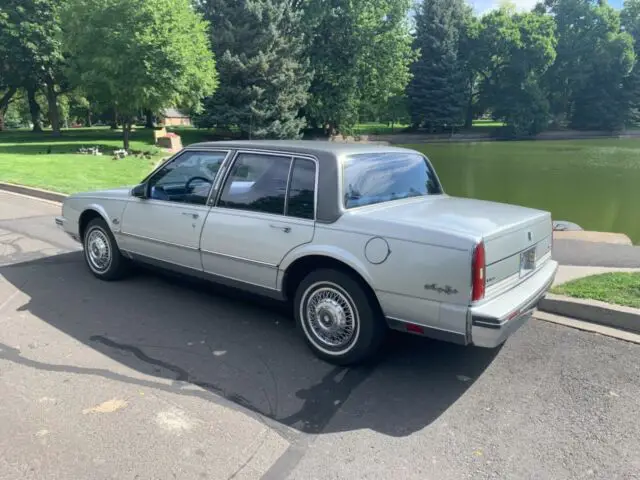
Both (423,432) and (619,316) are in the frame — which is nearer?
(423,432)

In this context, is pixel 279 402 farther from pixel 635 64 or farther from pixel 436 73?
pixel 635 64

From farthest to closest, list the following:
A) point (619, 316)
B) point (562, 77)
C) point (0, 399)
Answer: point (562, 77), point (619, 316), point (0, 399)

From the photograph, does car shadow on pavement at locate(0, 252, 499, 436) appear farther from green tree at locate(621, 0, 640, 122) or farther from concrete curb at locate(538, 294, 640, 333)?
green tree at locate(621, 0, 640, 122)

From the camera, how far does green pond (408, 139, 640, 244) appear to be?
1474 centimetres

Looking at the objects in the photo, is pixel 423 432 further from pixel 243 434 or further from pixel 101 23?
pixel 101 23

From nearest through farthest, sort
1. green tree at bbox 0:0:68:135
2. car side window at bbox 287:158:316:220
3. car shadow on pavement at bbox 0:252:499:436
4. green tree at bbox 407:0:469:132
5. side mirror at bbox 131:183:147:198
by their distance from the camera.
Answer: car shadow on pavement at bbox 0:252:499:436, car side window at bbox 287:158:316:220, side mirror at bbox 131:183:147:198, green tree at bbox 0:0:68:135, green tree at bbox 407:0:469:132

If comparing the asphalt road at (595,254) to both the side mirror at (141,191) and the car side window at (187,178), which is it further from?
the side mirror at (141,191)

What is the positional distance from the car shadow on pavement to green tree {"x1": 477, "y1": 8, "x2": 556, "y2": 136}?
61.3 m

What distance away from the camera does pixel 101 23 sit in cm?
2209

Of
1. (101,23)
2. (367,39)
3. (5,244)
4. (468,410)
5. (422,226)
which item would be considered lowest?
(468,410)

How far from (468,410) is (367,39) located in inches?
1818

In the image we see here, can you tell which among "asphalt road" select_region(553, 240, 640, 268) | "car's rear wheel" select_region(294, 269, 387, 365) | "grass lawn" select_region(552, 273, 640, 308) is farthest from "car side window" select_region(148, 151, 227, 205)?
"asphalt road" select_region(553, 240, 640, 268)

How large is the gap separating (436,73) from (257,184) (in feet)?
185

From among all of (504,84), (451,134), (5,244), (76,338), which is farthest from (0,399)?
(504,84)
